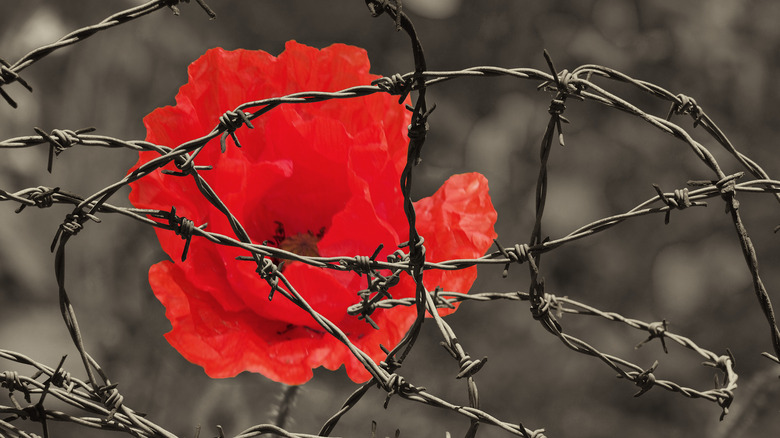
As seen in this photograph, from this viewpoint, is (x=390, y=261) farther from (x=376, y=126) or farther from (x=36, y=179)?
(x=36, y=179)

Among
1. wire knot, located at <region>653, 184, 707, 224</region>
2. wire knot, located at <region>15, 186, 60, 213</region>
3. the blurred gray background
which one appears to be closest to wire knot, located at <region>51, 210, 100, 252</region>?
wire knot, located at <region>15, 186, 60, 213</region>

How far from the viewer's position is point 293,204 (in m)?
0.60

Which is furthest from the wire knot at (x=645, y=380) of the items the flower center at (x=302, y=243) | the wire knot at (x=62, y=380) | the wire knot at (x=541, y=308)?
the wire knot at (x=62, y=380)

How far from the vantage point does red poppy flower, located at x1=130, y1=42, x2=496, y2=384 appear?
51cm

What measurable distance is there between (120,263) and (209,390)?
117 millimetres

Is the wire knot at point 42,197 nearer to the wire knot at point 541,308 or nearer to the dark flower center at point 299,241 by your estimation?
the dark flower center at point 299,241

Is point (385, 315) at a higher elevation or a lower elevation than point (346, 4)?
lower

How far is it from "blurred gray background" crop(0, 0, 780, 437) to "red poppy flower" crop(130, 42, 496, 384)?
0.08m

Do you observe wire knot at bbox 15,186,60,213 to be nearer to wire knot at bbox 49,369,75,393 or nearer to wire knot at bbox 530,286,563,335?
wire knot at bbox 49,369,75,393

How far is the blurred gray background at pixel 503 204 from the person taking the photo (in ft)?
1.98

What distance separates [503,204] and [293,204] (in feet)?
0.58

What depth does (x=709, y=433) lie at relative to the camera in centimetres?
69

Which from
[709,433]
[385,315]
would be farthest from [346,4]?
[709,433]

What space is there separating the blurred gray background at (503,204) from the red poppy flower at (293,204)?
82 mm
